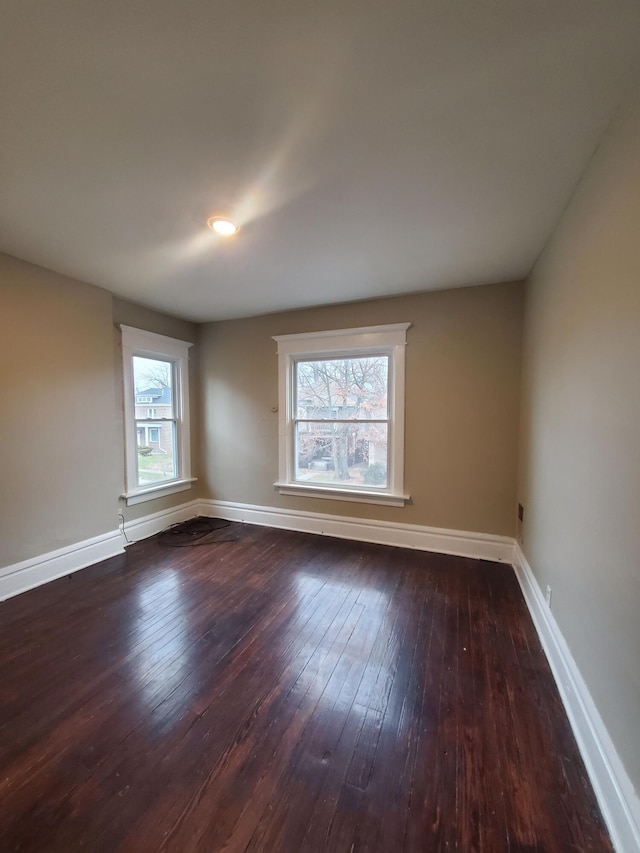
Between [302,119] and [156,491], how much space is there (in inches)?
141

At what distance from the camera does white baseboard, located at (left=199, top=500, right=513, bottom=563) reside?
3129 mm

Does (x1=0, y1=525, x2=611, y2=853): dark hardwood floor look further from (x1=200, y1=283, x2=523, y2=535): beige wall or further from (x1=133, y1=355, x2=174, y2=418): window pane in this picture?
(x1=133, y1=355, x2=174, y2=418): window pane

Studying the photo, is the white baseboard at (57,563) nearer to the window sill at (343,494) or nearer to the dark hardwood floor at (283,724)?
the dark hardwood floor at (283,724)

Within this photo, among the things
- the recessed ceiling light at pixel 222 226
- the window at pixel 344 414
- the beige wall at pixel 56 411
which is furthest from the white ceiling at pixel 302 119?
the window at pixel 344 414

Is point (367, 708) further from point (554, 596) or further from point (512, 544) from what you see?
point (512, 544)

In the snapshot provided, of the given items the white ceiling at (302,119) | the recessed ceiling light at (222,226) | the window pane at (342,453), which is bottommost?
the window pane at (342,453)

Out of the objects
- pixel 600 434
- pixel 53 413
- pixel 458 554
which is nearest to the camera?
pixel 600 434

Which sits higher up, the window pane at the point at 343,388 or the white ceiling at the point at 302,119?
the white ceiling at the point at 302,119

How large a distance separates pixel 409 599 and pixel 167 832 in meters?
1.79

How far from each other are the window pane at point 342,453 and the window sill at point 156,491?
55.4 inches

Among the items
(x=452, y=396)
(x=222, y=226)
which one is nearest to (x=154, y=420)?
(x=222, y=226)

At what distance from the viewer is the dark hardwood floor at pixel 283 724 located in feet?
3.67

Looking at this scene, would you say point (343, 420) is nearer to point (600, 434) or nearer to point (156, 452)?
point (156, 452)

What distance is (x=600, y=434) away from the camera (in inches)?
54.1
